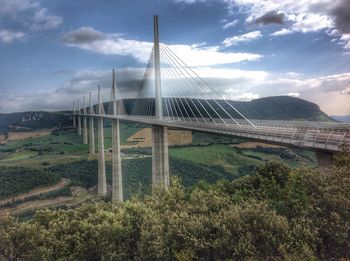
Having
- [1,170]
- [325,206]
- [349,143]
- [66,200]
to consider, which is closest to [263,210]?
[325,206]

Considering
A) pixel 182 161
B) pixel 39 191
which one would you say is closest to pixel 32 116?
pixel 39 191

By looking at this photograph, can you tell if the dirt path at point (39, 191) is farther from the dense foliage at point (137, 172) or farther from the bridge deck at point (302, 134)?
the bridge deck at point (302, 134)

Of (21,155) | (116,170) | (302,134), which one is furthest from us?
(21,155)

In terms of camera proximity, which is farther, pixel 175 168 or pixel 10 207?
pixel 175 168

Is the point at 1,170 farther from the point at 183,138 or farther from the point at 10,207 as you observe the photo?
the point at 183,138

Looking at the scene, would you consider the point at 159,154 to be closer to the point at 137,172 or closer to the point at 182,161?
the point at 137,172

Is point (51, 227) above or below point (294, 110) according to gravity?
below

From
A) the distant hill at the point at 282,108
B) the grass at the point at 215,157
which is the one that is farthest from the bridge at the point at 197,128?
the distant hill at the point at 282,108
